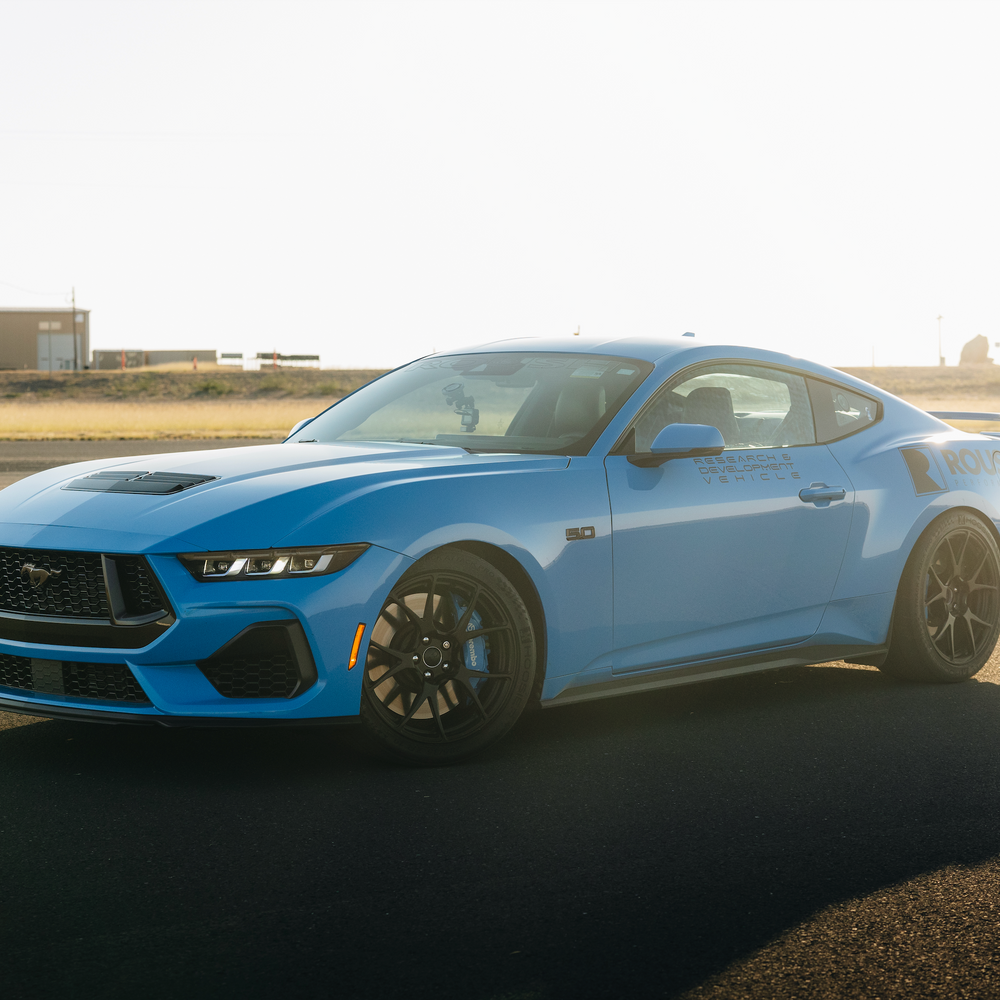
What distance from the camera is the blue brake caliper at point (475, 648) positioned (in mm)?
4504

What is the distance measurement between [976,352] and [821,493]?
13100 cm

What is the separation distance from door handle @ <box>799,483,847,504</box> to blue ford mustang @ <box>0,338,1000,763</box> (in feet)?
0.04

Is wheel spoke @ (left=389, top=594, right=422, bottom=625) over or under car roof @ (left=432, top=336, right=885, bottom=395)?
under

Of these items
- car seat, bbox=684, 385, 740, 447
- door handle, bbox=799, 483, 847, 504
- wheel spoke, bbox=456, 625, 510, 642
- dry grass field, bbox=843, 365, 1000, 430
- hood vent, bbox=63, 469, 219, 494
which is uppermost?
dry grass field, bbox=843, 365, 1000, 430

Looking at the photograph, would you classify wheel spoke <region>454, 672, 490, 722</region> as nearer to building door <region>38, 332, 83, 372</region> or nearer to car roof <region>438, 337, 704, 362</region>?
car roof <region>438, 337, 704, 362</region>

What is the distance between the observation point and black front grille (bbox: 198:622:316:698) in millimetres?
4078

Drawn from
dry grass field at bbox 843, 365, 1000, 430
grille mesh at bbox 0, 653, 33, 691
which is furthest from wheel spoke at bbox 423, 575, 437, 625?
dry grass field at bbox 843, 365, 1000, 430

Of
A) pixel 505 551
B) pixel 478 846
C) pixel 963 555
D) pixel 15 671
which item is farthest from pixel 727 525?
pixel 15 671

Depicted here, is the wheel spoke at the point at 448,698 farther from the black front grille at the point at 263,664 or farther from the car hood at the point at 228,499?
the car hood at the point at 228,499

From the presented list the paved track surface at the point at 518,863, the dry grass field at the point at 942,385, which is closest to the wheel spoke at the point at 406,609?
the paved track surface at the point at 518,863

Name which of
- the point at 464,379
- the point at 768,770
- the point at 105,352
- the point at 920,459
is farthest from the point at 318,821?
the point at 105,352

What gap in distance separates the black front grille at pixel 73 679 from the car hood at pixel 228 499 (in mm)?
380

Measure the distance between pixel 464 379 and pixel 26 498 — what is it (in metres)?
1.95

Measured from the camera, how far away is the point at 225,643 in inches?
160
